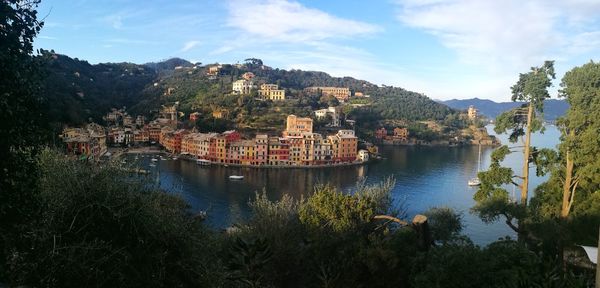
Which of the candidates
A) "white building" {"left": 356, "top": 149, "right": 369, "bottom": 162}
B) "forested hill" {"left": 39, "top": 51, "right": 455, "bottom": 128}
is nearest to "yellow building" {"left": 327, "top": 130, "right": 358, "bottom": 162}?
"white building" {"left": 356, "top": 149, "right": 369, "bottom": 162}

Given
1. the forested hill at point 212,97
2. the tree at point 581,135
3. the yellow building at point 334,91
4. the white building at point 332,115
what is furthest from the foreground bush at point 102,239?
the yellow building at point 334,91

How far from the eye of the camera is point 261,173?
2961 cm

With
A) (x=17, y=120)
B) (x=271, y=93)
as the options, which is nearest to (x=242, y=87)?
(x=271, y=93)

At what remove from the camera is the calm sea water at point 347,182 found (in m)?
18.5

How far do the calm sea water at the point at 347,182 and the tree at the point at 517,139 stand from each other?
7136mm

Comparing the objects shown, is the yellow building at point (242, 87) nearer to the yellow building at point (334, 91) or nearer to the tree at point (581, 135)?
the yellow building at point (334, 91)

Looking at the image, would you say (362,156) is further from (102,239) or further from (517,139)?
(102,239)

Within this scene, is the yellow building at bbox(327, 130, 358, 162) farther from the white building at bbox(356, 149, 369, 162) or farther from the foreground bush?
the foreground bush

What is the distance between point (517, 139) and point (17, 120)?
7372 mm

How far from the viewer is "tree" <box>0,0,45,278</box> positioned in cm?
218

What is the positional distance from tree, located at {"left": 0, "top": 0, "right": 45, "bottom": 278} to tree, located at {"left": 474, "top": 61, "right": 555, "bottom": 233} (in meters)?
6.52

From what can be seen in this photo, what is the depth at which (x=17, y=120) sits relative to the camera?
2230mm

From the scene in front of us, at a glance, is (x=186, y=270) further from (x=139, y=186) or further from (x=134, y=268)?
(x=139, y=186)

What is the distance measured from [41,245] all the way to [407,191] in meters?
22.3
